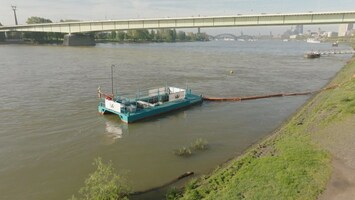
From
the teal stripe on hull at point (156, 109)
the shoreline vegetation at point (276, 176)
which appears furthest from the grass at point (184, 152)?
the teal stripe on hull at point (156, 109)

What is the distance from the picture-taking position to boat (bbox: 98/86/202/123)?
79.0 feet

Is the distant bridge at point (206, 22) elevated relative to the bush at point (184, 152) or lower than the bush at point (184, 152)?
elevated

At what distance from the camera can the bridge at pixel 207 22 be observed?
7588 centimetres

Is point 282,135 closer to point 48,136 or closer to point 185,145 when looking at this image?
point 185,145

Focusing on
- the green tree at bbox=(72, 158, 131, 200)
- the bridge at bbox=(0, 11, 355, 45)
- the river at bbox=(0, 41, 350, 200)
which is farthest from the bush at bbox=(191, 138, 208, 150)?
the bridge at bbox=(0, 11, 355, 45)

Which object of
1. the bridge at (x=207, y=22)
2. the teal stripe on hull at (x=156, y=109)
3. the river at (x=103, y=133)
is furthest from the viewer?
the bridge at (x=207, y=22)

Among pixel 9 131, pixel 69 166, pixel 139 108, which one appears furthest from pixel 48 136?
pixel 139 108

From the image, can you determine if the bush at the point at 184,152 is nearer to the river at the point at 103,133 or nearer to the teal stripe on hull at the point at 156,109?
the river at the point at 103,133

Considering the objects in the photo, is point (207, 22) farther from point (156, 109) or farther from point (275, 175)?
point (275, 175)

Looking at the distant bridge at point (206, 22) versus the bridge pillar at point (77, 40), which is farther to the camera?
the bridge pillar at point (77, 40)

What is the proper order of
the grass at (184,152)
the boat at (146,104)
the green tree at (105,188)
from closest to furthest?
the green tree at (105,188), the grass at (184,152), the boat at (146,104)

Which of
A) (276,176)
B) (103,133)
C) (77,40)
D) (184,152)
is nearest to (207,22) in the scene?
(77,40)

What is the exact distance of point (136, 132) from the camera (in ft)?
70.8

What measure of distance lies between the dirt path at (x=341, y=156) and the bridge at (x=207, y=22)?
65.7 meters
